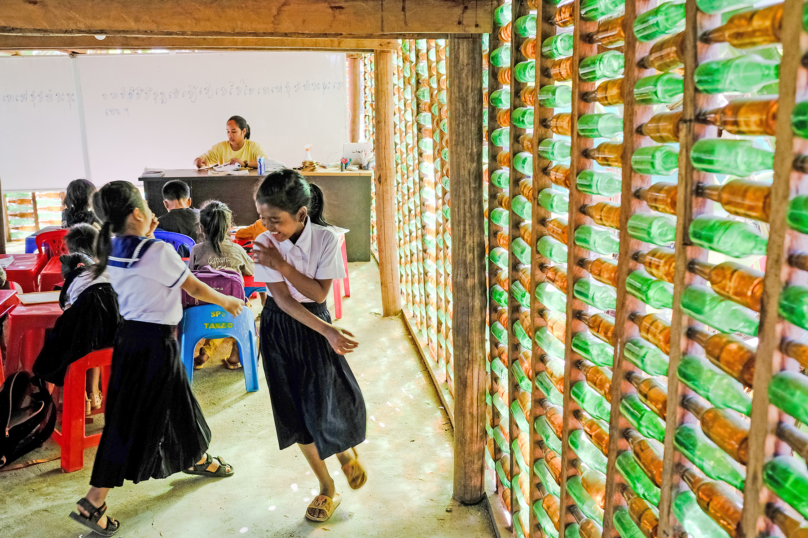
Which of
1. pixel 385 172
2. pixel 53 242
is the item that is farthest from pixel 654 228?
pixel 53 242

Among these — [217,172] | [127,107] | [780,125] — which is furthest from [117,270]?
[127,107]

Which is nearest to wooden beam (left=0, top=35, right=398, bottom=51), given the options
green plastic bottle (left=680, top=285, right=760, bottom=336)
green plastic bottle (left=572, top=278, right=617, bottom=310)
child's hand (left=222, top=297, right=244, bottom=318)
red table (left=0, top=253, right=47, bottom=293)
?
red table (left=0, top=253, right=47, bottom=293)

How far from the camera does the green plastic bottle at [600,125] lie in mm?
1534

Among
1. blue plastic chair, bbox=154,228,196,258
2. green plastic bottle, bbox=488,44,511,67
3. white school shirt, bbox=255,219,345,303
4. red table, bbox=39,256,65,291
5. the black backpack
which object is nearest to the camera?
green plastic bottle, bbox=488,44,511,67

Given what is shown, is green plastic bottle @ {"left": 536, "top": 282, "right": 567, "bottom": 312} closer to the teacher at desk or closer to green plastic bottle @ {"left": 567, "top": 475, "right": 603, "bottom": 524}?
green plastic bottle @ {"left": 567, "top": 475, "right": 603, "bottom": 524}

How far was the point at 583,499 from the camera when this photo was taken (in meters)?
1.78

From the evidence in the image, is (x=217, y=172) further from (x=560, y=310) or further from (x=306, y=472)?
(x=560, y=310)

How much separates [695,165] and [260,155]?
6864mm

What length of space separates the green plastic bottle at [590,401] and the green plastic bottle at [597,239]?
38 centimetres

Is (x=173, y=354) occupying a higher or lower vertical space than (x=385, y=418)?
higher

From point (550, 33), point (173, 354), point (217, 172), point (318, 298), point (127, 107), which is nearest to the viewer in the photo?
point (550, 33)

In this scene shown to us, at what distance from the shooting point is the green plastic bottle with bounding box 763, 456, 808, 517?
923mm

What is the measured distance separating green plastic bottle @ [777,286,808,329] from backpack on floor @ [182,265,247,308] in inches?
138

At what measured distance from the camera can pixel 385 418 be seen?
3830 millimetres
